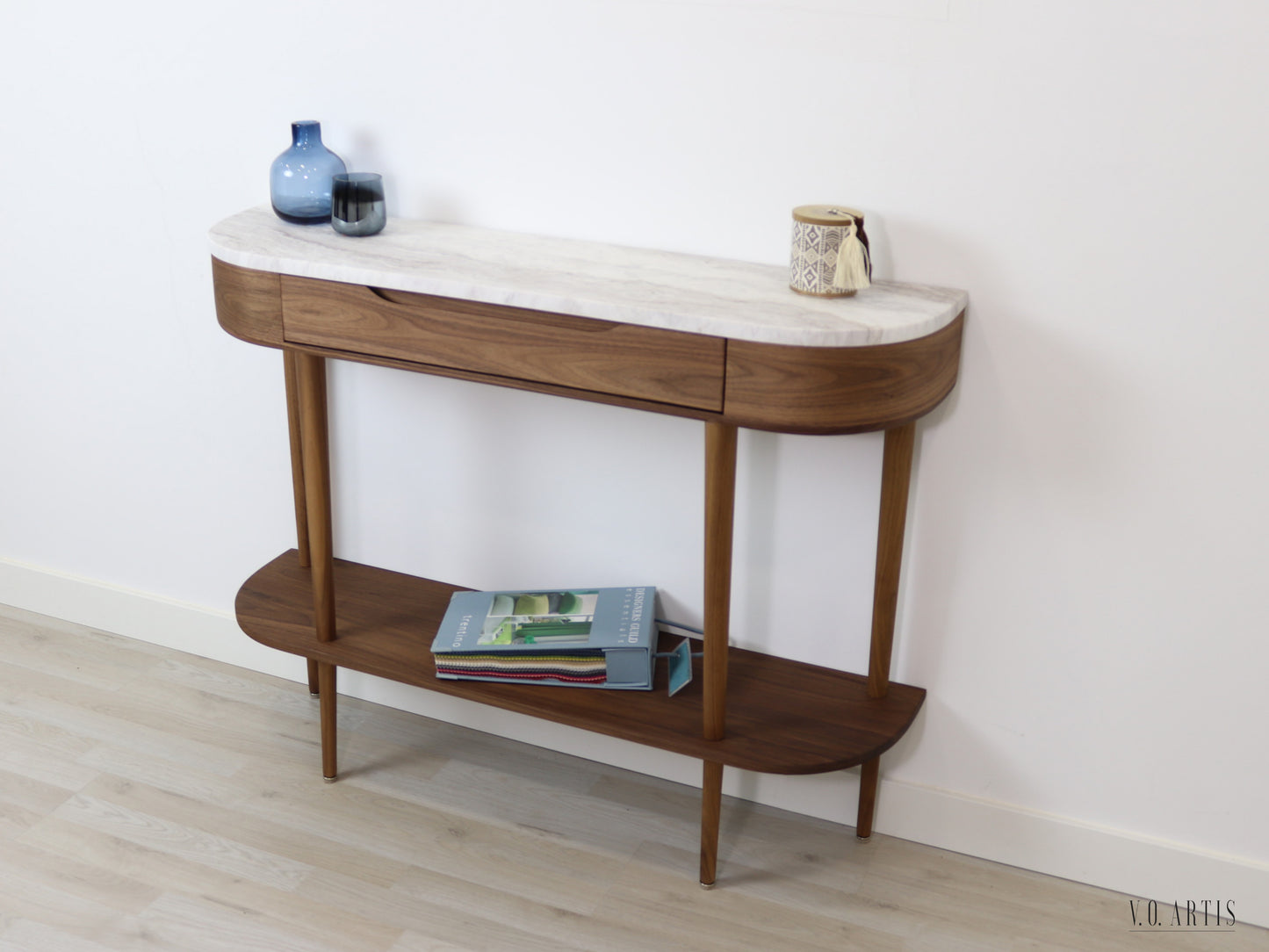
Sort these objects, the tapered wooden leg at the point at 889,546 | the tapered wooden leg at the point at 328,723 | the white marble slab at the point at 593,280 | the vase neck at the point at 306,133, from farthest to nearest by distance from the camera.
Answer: the tapered wooden leg at the point at 328,723
the vase neck at the point at 306,133
the tapered wooden leg at the point at 889,546
the white marble slab at the point at 593,280

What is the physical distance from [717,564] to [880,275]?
0.50m

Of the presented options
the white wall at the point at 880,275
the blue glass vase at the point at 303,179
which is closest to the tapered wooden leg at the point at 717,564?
the white wall at the point at 880,275

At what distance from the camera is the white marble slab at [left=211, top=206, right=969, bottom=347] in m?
1.48

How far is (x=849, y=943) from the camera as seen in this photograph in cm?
177

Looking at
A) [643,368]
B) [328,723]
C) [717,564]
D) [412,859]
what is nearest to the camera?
[643,368]

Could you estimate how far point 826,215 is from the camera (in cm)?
156

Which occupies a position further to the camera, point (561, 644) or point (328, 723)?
point (328, 723)

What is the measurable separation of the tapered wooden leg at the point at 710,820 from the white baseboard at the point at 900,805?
241 mm

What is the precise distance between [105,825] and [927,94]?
70.0 inches

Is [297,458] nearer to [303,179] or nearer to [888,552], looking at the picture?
[303,179]

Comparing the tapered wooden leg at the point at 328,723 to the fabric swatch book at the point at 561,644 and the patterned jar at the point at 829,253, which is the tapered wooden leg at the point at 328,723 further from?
the patterned jar at the point at 829,253

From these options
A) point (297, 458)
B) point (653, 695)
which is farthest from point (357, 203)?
point (653, 695)

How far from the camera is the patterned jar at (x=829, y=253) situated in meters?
1.54

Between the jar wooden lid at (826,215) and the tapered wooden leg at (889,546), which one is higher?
the jar wooden lid at (826,215)
